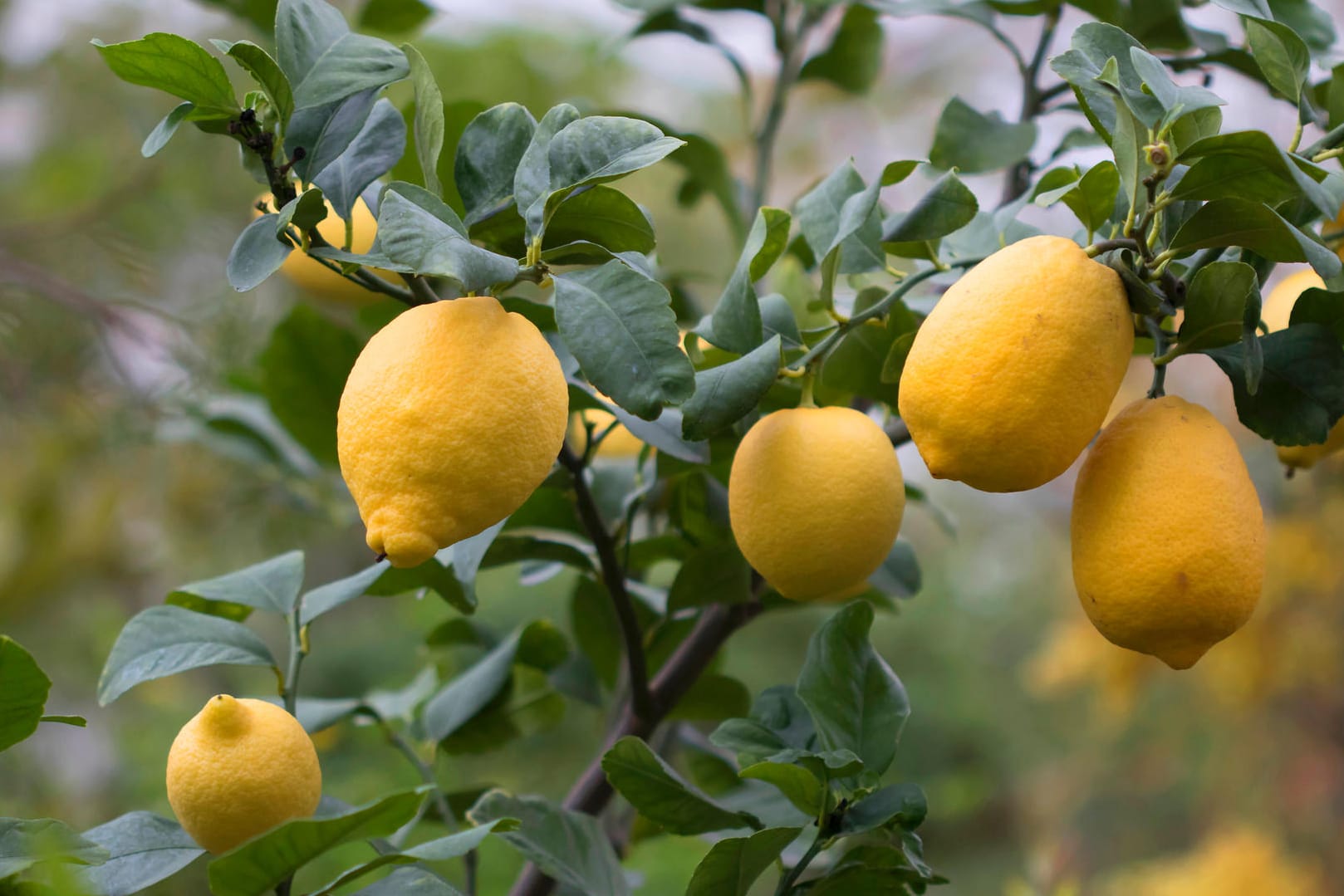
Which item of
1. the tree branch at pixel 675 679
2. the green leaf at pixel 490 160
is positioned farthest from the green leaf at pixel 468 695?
the green leaf at pixel 490 160

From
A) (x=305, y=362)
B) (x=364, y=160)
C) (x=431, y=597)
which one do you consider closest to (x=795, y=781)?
(x=364, y=160)

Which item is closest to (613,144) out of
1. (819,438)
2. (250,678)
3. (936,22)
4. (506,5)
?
(819,438)

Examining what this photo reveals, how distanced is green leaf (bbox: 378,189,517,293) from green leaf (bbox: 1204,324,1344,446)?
22cm

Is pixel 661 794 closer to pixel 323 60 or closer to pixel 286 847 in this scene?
pixel 286 847

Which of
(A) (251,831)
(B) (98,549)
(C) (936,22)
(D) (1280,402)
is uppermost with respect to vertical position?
(D) (1280,402)

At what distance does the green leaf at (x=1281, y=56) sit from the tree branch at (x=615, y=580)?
0.26 meters

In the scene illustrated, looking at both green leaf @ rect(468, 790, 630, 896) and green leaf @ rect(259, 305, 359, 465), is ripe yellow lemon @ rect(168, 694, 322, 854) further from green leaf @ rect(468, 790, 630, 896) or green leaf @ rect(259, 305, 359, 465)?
green leaf @ rect(259, 305, 359, 465)

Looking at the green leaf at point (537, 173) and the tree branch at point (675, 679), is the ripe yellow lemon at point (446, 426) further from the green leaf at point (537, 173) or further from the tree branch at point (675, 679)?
the tree branch at point (675, 679)

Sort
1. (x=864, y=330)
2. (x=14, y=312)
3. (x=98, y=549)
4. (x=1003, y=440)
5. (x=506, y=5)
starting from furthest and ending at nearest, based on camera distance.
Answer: (x=506, y=5) < (x=98, y=549) < (x=14, y=312) < (x=864, y=330) < (x=1003, y=440)

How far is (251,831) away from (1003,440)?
248 millimetres

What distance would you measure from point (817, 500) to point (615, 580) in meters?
0.13

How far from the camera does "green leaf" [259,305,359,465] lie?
1.83 feet

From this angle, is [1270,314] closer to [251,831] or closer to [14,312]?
[251,831]

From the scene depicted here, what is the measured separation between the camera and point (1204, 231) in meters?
0.29
